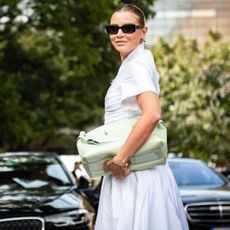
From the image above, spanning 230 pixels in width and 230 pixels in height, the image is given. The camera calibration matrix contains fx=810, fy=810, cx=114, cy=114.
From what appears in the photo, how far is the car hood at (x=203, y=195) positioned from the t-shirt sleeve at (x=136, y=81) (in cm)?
598

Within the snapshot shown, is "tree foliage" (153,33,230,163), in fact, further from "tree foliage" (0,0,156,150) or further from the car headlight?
the car headlight

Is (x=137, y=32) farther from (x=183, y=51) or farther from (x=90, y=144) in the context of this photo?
(x=183, y=51)

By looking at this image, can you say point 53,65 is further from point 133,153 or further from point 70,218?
point 133,153

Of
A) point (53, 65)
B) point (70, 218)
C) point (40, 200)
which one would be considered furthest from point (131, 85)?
point (53, 65)

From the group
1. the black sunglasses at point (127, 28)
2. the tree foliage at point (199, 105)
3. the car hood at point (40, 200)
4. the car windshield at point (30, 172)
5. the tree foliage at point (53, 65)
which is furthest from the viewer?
the tree foliage at point (199, 105)

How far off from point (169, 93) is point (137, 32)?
122ft

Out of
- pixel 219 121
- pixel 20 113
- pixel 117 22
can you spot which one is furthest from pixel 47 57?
pixel 117 22

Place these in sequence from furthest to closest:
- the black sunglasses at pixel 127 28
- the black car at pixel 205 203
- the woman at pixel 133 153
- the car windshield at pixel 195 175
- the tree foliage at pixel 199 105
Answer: the tree foliage at pixel 199 105, the car windshield at pixel 195 175, the black car at pixel 205 203, the black sunglasses at pixel 127 28, the woman at pixel 133 153

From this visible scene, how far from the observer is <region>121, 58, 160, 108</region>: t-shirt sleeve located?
3976 mm

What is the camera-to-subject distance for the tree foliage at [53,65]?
2159 centimetres

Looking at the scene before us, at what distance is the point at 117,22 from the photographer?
4152 millimetres

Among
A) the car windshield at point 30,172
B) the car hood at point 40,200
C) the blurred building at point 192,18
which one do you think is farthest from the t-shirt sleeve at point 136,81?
the blurred building at point 192,18

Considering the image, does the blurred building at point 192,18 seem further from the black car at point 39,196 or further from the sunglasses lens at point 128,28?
the sunglasses lens at point 128,28

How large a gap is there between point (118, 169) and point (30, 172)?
221 inches
